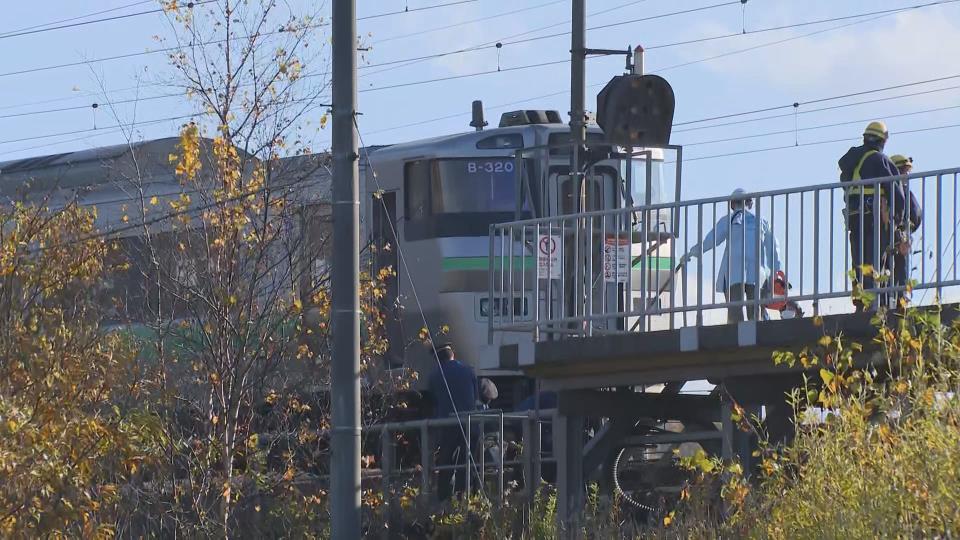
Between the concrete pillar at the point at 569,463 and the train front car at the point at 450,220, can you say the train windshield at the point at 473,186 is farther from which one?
the concrete pillar at the point at 569,463

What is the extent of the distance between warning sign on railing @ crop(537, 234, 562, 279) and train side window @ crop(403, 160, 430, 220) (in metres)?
5.95

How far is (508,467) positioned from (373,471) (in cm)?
135

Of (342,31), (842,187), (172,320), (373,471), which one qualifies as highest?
(342,31)

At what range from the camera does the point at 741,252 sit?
12.1m

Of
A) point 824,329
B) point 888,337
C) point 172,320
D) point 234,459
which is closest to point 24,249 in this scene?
point 172,320

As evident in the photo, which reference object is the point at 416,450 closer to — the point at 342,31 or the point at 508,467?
the point at 508,467

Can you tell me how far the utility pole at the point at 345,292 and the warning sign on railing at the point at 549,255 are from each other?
1.95 meters

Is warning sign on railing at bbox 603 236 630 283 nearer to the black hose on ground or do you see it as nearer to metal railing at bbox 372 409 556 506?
the black hose on ground

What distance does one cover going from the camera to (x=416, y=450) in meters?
18.5


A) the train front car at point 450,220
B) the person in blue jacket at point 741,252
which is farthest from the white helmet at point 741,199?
the train front car at point 450,220

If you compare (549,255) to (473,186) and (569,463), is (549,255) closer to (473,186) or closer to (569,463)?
(569,463)

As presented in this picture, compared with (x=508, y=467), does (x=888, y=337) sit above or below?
above

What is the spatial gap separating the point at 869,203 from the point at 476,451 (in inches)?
236

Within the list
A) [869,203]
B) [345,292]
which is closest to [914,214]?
[869,203]
